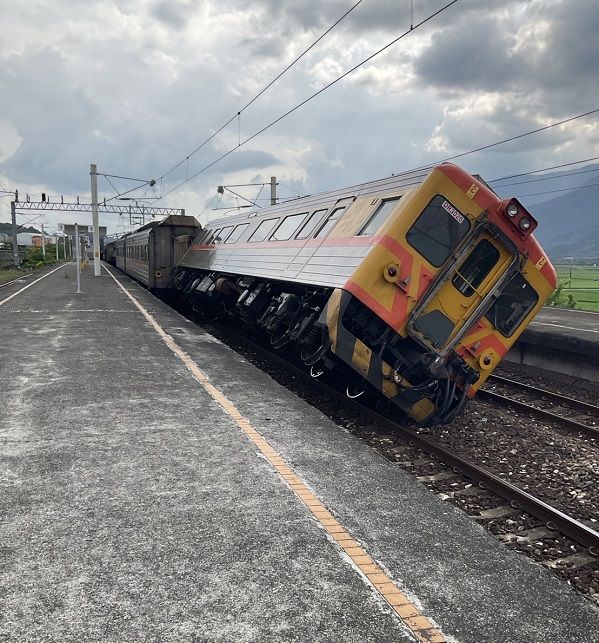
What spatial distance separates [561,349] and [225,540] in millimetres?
10804

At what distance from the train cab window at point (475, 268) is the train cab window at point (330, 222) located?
2.38 m

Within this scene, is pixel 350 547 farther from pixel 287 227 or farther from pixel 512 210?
pixel 287 227

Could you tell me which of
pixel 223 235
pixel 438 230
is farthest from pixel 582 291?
pixel 438 230

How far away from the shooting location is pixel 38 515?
3.86m

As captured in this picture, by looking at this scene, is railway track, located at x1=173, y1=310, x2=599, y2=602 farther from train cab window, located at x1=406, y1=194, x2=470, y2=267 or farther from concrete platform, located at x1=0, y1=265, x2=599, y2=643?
train cab window, located at x1=406, y1=194, x2=470, y2=267

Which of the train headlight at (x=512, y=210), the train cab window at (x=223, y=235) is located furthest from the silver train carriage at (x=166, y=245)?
the train headlight at (x=512, y=210)

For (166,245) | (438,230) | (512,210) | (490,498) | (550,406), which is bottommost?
(550,406)

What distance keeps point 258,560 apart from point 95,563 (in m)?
0.95

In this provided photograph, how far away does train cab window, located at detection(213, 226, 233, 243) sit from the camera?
1570cm

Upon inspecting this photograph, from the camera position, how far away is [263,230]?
40.7 ft

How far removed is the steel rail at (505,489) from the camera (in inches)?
172

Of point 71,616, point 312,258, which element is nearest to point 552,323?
point 312,258

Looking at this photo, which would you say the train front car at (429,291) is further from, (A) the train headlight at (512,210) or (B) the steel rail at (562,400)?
(B) the steel rail at (562,400)

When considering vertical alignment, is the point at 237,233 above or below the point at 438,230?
above
